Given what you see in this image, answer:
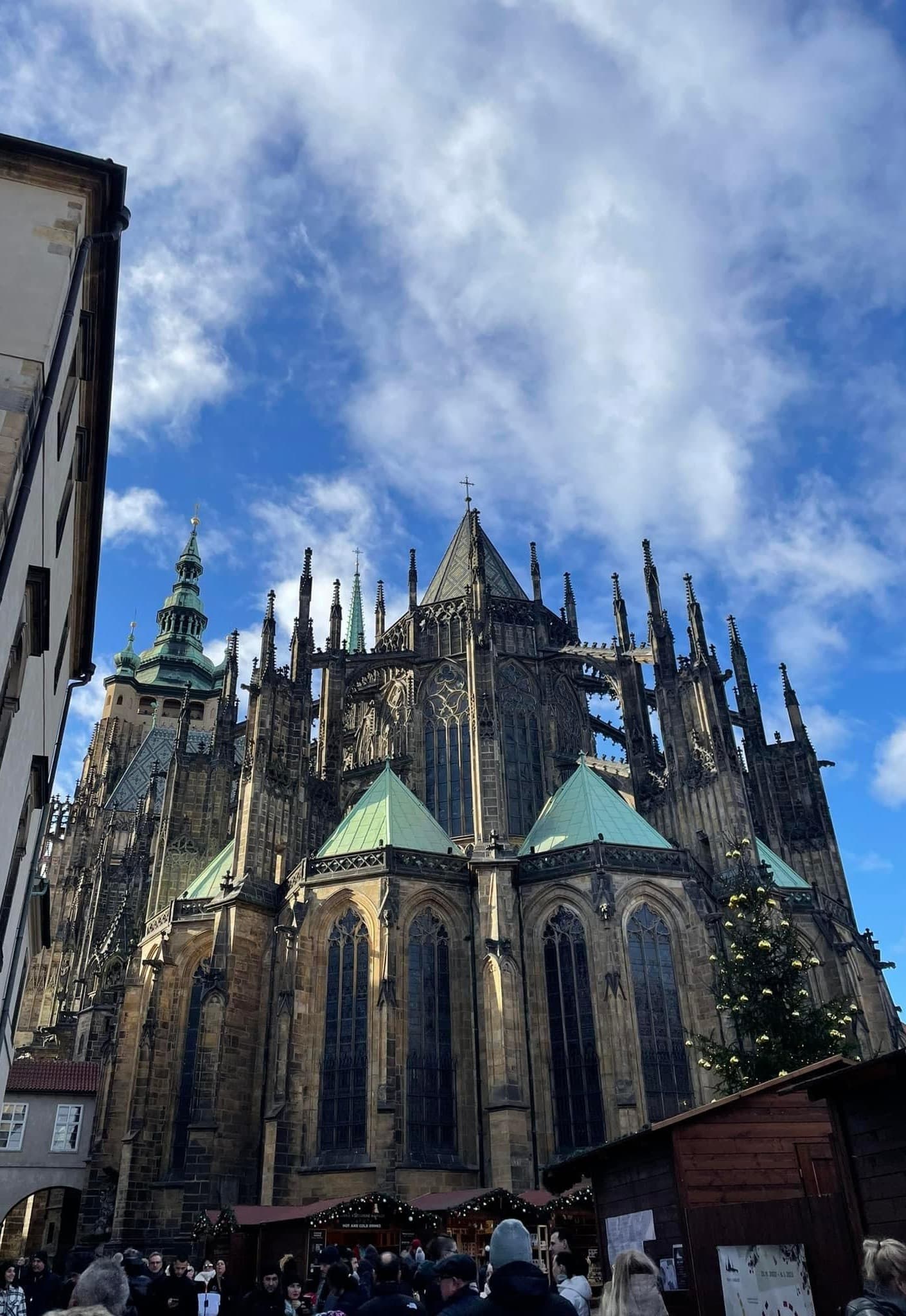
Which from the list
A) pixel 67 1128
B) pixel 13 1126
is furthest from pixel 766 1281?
pixel 13 1126

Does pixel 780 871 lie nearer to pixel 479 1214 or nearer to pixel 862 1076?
pixel 479 1214

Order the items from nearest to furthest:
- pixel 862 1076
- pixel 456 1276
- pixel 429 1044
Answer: pixel 456 1276 → pixel 862 1076 → pixel 429 1044

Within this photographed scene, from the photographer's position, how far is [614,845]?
31062mm

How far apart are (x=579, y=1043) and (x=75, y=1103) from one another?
16.4 meters

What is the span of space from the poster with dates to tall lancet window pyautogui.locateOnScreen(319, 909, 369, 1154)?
60.6 feet

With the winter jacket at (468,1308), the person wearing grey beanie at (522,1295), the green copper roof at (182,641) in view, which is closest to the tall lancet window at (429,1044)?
the winter jacket at (468,1308)

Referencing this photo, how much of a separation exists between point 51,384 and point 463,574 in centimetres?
3296

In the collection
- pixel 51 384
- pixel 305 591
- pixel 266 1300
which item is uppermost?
pixel 305 591

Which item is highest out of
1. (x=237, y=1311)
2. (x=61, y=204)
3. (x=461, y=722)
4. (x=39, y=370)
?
(x=461, y=722)

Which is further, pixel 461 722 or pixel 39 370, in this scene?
pixel 461 722

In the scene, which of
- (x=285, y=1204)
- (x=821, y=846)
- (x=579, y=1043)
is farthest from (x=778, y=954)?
(x=821, y=846)

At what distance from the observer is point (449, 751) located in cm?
3938

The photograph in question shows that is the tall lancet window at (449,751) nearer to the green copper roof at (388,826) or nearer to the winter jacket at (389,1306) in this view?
the green copper roof at (388,826)

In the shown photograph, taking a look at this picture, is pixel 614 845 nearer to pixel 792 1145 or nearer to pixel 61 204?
pixel 792 1145
